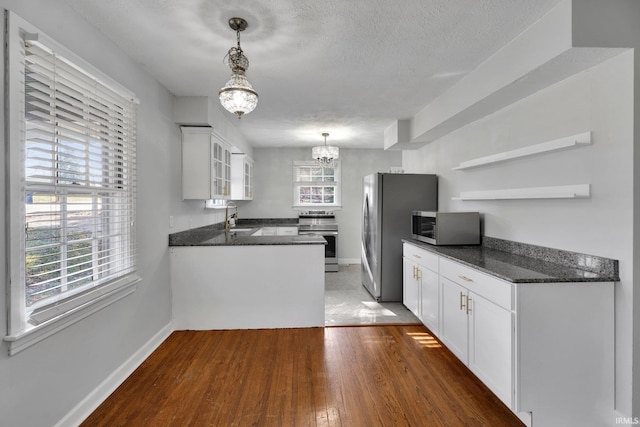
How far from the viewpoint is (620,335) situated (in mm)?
1799

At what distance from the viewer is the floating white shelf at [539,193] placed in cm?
200

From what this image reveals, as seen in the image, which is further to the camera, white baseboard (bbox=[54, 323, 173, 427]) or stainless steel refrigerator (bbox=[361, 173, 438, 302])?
stainless steel refrigerator (bbox=[361, 173, 438, 302])

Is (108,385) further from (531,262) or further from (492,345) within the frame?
(531,262)

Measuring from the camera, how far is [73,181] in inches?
72.9

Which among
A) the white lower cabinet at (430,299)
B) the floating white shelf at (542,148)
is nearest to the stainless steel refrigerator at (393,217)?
the white lower cabinet at (430,299)

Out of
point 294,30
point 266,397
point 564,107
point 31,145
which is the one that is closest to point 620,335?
point 564,107

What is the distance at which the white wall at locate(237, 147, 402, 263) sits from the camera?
6.46 m

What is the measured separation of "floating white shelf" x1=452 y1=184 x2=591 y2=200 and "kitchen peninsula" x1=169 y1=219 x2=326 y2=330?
165cm

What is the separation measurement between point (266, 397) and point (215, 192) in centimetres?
230

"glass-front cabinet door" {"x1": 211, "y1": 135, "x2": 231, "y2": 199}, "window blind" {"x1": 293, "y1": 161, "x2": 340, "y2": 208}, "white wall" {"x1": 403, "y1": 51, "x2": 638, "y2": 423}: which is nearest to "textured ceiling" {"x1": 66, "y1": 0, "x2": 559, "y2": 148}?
"white wall" {"x1": 403, "y1": 51, "x2": 638, "y2": 423}

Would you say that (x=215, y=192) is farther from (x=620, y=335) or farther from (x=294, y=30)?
(x=620, y=335)

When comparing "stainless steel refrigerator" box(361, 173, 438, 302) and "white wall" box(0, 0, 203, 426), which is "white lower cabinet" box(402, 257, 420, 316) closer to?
"stainless steel refrigerator" box(361, 173, 438, 302)

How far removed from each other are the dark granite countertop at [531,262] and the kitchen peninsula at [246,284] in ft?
4.13

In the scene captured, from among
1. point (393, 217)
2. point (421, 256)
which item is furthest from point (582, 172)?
point (393, 217)
